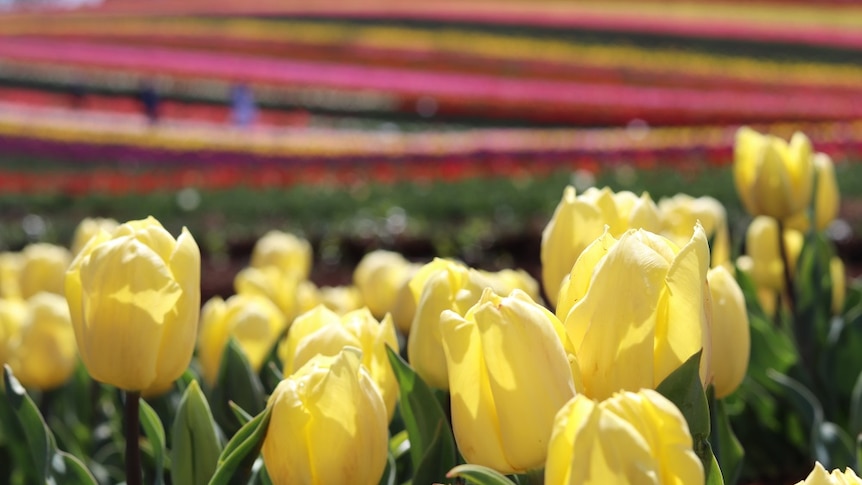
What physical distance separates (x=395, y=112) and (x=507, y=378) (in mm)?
14690

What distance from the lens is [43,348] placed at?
6.30ft

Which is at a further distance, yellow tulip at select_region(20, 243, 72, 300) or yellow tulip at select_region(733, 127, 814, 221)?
yellow tulip at select_region(20, 243, 72, 300)

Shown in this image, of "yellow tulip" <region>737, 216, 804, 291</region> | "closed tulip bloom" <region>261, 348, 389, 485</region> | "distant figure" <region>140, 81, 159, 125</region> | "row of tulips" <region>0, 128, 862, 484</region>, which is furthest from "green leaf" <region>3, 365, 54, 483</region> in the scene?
"distant figure" <region>140, 81, 159, 125</region>

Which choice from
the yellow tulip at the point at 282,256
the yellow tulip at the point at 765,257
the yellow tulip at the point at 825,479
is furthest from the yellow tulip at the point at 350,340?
the yellow tulip at the point at 282,256

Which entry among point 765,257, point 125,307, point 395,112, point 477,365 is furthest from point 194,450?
point 395,112

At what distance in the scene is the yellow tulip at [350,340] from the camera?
1.26 metres

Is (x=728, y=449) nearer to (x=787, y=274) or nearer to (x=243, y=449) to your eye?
(x=243, y=449)

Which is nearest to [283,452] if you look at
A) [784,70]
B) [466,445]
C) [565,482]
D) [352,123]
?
[466,445]

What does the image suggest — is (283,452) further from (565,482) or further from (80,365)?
(80,365)

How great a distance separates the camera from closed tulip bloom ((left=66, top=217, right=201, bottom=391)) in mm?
1188

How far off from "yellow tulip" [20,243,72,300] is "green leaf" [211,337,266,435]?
107 centimetres

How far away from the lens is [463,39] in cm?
2094

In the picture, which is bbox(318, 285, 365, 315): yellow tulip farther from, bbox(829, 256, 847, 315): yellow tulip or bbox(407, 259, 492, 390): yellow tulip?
bbox(829, 256, 847, 315): yellow tulip

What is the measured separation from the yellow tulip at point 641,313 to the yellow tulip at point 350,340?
310 mm
